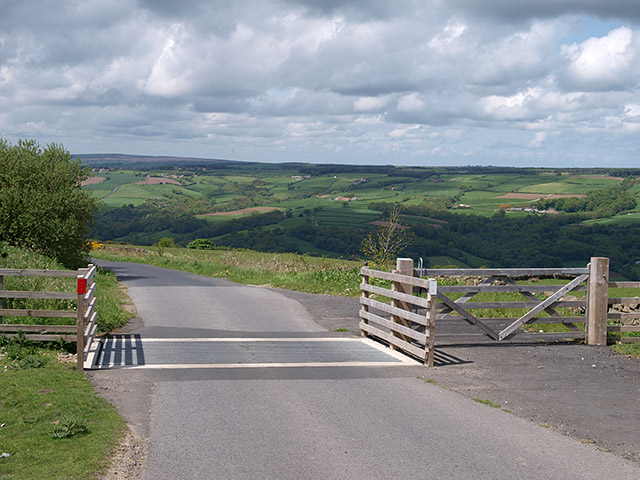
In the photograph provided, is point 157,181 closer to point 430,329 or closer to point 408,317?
point 408,317

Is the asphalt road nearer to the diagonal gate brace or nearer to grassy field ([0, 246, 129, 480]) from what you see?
grassy field ([0, 246, 129, 480])

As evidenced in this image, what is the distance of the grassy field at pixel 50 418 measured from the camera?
5.37 meters

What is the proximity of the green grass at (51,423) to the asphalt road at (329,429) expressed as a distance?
1.20 ft

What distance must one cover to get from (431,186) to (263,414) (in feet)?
497

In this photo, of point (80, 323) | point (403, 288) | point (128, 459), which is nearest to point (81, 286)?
point (80, 323)

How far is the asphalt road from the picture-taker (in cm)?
563

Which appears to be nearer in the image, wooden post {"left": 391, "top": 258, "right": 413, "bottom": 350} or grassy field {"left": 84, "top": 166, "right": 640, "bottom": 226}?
wooden post {"left": 391, "top": 258, "right": 413, "bottom": 350}

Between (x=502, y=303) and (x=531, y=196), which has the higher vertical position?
(x=531, y=196)

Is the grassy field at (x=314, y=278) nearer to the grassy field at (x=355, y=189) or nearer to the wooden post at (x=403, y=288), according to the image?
the wooden post at (x=403, y=288)

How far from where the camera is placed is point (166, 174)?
19638 cm

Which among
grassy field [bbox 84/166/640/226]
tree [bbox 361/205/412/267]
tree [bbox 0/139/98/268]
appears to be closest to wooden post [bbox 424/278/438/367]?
tree [bbox 361/205/412/267]

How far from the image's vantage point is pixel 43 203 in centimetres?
2816

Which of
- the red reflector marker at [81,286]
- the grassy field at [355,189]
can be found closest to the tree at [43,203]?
the red reflector marker at [81,286]

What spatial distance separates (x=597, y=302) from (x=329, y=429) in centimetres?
741
